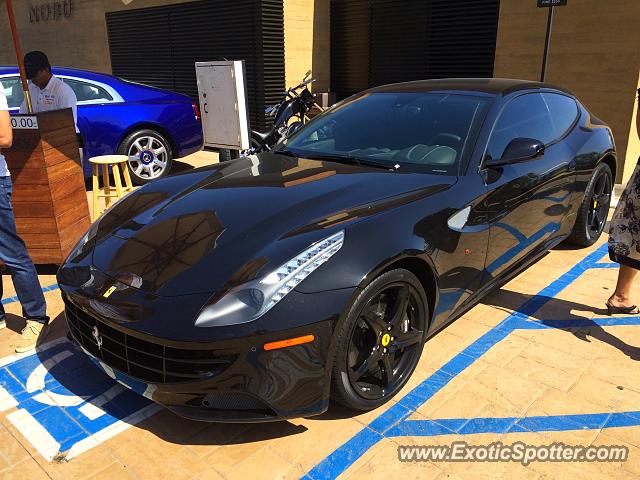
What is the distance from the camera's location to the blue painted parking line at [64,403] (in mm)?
2586

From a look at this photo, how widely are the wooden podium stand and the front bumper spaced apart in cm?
241

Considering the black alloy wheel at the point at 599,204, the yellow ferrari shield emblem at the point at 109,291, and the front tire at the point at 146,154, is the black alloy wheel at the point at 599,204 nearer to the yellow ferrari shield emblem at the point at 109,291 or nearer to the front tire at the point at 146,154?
the yellow ferrari shield emblem at the point at 109,291

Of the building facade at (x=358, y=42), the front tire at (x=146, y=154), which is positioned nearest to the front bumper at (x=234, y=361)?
the front tire at (x=146, y=154)

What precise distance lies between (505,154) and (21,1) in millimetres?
20759

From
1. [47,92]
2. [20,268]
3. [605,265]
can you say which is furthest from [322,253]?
[47,92]

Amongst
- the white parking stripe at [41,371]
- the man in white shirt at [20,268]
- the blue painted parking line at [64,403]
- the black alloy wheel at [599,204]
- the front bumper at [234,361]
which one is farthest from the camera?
the black alloy wheel at [599,204]

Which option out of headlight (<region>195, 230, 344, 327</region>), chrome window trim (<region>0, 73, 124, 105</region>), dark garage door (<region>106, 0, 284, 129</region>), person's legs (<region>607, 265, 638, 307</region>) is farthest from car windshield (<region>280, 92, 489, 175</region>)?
dark garage door (<region>106, 0, 284, 129</region>)

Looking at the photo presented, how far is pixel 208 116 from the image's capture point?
326 inches

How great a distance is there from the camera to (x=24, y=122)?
418cm

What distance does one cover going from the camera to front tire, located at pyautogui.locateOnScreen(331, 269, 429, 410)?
2.45 m

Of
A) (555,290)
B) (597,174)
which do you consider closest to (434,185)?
(555,290)

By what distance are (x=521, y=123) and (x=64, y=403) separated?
3410 mm

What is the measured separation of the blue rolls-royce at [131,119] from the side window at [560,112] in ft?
17.3

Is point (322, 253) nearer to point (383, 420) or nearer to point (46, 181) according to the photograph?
point (383, 420)
